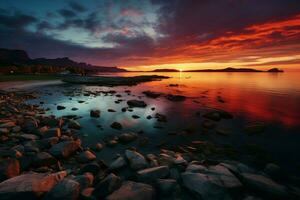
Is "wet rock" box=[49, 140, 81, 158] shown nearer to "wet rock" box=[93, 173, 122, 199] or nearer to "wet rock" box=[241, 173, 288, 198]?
"wet rock" box=[93, 173, 122, 199]

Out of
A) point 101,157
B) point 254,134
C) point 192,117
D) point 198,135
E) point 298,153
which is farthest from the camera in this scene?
point 192,117

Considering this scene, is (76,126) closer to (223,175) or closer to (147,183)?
(147,183)

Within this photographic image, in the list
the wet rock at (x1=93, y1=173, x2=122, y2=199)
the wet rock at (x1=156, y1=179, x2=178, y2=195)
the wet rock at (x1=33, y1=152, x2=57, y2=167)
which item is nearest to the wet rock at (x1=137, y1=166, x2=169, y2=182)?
the wet rock at (x1=156, y1=179, x2=178, y2=195)

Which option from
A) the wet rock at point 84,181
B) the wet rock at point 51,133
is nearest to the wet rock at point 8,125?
the wet rock at point 51,133

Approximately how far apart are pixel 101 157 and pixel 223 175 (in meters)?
5.37

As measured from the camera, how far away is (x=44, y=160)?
6.94 metres

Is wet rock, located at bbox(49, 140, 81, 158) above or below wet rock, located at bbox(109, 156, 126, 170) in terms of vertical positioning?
above

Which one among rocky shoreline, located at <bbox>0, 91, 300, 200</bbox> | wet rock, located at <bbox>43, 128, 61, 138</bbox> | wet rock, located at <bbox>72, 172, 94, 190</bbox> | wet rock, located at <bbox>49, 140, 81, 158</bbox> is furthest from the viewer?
wet rock, located at <bbox>43, 128, 61, 138</bbox>

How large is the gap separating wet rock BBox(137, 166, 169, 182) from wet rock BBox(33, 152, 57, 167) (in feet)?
12.6

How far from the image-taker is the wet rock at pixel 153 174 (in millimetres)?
5828

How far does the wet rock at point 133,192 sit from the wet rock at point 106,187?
0.20 m

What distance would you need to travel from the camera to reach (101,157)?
8.15m

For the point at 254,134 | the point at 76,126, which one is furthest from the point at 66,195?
the point at 254,134

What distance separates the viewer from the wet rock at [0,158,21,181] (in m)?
5.55
